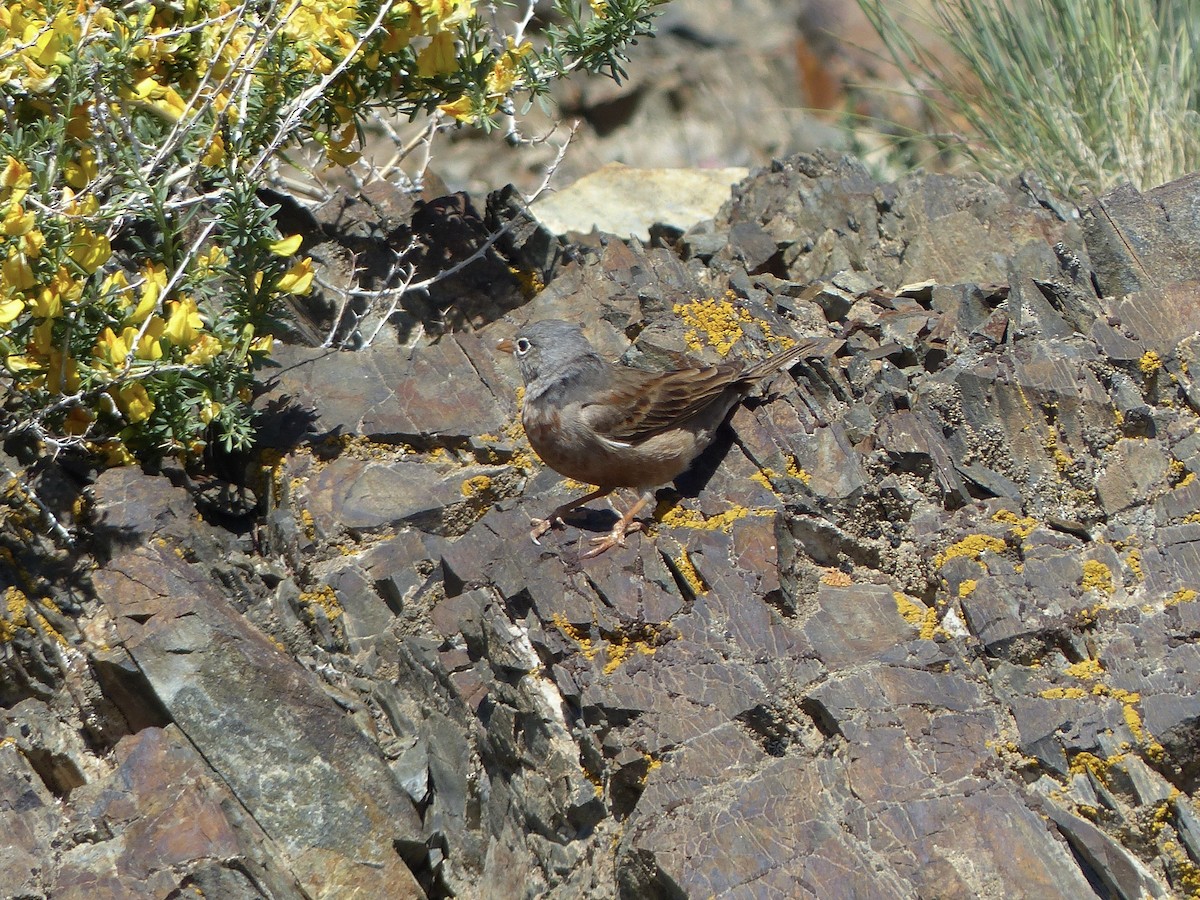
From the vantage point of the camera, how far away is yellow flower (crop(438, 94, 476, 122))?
7297 millimetres

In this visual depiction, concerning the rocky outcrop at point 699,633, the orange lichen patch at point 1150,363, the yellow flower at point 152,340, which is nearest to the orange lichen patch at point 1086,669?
the rocky outcrop at point 699,633

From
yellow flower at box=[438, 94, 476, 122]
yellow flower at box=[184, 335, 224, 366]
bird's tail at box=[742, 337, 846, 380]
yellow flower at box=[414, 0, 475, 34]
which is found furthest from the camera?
yellow flower at box=[438, 94, 476, 122]

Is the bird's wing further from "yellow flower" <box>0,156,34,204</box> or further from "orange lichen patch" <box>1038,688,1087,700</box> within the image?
"yellow flower" <box>0,156,34,204</box>

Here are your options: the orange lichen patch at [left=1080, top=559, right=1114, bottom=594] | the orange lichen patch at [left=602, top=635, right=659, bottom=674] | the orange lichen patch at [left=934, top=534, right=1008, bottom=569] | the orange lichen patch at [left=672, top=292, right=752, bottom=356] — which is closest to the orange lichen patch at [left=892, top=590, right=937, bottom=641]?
the orange lichen patch at [left=934, top=534, right=1008, bottom=569]

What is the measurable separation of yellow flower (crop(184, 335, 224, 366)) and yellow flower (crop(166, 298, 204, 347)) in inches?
3.2

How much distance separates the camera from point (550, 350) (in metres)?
6.74

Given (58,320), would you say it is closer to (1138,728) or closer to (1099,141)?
(1138,728)

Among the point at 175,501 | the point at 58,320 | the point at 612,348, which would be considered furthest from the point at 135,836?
the point at 612,348

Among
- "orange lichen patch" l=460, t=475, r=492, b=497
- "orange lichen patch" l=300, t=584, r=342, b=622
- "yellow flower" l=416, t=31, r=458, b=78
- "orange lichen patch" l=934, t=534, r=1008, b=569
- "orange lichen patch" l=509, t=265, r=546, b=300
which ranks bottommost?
"orange lichen patch" l=934, t=534, r=1008, b=569

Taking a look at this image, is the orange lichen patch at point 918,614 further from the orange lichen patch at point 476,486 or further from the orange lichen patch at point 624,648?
the orange lichen patch at point 476,486

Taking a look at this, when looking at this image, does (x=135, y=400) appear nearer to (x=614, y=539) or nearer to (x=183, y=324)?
(x=183, y=324)

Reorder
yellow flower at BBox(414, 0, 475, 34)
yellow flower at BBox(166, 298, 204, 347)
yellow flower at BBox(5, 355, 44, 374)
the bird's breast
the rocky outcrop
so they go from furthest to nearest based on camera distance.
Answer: yellow flower at BBox(414, 0, 475, 34) < the bird's breast < yellow flower at BBox(166, 298, 204, 347) < yellow flower at BBox(5, 355, 44, 374) < the rocky outcrop

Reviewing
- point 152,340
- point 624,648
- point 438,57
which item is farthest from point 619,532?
point 438,57

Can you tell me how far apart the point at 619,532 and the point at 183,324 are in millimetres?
2264
